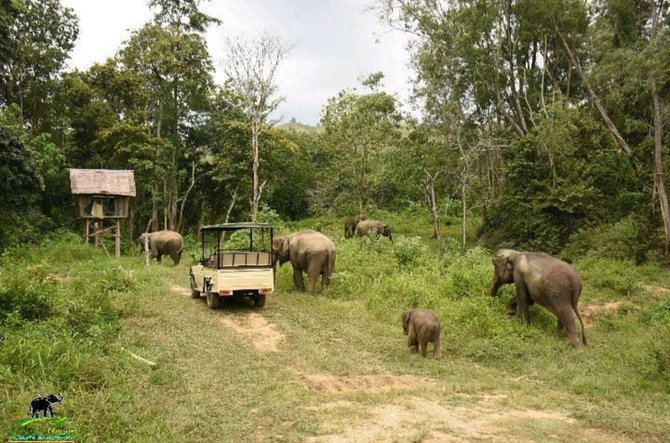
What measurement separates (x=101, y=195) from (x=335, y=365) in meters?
20.4

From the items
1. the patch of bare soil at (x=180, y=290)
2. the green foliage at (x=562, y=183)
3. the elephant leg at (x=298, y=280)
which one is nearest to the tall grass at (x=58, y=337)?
the patch of bare soil at (x=180, y=290)

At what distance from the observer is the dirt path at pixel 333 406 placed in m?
6.31

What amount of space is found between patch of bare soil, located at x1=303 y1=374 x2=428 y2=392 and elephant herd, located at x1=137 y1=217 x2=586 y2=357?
1.34 m

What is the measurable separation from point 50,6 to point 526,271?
31185 mm

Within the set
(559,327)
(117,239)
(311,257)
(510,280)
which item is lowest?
(559,327)

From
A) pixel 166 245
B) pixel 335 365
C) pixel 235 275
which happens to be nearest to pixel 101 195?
pixel 166 245

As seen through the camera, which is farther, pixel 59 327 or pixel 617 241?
pixel 617 241

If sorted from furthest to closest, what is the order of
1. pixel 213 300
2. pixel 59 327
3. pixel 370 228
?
pixel 370 228 → pixel 213 300 → pixel 59 327

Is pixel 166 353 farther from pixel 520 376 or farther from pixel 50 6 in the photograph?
pixel 50 6

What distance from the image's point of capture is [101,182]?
26109 mm

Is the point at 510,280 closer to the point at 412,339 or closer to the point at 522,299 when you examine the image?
the point at 522,299

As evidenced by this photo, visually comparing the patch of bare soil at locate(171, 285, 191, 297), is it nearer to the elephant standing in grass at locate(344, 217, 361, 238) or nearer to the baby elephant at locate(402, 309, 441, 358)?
the baby elephant at locate(402, 309, 441, 358)

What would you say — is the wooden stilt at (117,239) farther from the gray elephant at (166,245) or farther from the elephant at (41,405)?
the elephant at (41,405)

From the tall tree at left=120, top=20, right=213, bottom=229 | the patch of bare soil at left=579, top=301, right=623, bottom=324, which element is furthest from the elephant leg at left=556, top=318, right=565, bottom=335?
the tall tree at left=120, top=20, right=213, bottom=229
